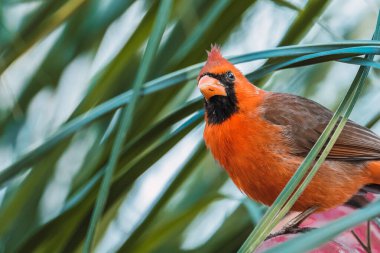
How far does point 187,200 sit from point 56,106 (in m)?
0.27

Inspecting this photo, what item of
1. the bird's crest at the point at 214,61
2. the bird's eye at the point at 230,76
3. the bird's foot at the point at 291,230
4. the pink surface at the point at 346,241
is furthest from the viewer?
the bird's eye at the point at 230,76

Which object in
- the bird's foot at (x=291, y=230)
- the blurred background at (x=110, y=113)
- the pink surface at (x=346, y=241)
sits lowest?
the pink surface at (x=346, y=241)

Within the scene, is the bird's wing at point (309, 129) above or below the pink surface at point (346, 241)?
above

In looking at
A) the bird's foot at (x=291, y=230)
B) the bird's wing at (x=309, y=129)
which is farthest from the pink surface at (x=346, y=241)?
the bird's wing at (x=309, y=129)

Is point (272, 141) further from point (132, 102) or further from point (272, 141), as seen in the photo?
point (132, 102)

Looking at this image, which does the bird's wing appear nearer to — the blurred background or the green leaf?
the blurred background

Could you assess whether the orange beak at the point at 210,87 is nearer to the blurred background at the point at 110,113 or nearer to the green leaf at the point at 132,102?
the blurred background at the point at 110,113

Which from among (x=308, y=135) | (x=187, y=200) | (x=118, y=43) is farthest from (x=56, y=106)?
(x=308, y=135)

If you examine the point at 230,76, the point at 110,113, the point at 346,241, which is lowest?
the point at 346,241

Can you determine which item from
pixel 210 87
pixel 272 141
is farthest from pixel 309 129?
pixel 210 87

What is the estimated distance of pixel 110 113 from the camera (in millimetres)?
1050

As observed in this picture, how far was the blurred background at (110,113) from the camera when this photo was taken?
106 cm

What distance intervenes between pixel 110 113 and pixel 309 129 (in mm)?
353

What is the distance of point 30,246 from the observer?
3.16 ft
